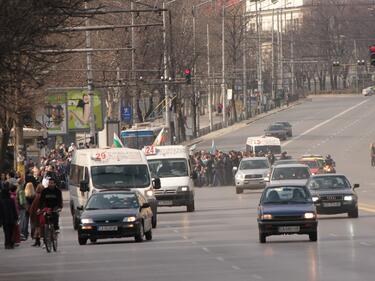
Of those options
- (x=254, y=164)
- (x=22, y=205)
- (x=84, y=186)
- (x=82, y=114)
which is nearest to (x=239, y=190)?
(x=254, y=164)

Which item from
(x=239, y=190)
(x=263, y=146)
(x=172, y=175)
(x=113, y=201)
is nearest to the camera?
(x=113, y=201)

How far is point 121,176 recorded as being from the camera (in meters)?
42.7

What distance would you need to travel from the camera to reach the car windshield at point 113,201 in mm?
35375

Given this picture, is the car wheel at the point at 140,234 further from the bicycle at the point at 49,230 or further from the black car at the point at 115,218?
the bicycle at the point at 49,230

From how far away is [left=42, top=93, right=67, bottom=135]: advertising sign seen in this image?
7219 centimetres

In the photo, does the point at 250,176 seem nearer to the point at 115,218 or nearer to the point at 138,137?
the point at 138,137

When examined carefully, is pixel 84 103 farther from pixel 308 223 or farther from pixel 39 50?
pixel 39 50

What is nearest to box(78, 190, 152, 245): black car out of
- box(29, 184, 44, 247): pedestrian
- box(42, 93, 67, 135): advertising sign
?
box(29, 184, 44, 247): pedestrian

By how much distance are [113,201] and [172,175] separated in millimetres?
16114

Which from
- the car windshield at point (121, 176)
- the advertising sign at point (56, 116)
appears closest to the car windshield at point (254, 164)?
the advertising sign at point (56, 116)

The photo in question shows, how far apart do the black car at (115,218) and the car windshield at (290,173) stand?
58.0 feet

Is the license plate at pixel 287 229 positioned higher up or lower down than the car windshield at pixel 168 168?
lower down

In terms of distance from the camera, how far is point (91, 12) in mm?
24500

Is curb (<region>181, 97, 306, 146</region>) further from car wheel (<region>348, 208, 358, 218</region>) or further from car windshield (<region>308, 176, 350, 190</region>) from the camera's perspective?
car wheel (<region>348, 208, 358, 218</region>)
